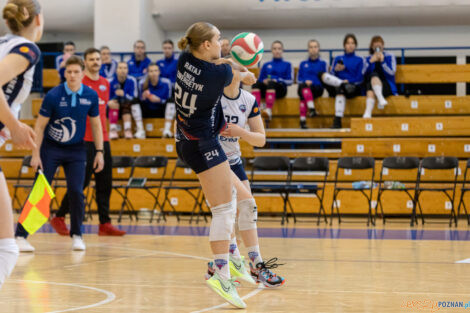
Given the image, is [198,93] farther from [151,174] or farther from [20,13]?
[151,174]

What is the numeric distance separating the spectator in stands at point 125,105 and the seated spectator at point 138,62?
588 millimetres

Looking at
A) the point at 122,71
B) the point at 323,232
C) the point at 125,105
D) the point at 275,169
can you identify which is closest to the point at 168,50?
the point at 122,71

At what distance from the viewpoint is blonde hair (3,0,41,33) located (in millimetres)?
3312

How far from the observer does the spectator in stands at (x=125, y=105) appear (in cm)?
1405

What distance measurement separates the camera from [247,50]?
499 centimetres

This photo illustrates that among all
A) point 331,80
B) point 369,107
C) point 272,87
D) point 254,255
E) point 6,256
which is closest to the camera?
point 6,256

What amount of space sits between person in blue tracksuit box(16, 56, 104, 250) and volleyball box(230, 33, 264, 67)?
9.29 ft

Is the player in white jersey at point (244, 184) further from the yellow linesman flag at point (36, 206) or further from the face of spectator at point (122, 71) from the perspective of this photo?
the face of spectator at point (122, 71)

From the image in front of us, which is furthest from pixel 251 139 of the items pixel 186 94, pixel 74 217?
pixel 74 217

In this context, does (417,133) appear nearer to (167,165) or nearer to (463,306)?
(167,165)

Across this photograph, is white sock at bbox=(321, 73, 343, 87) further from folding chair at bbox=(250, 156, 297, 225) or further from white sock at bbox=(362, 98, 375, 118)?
folding chair at bbox=(250, 156, 297, 225)

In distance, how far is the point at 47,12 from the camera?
1759 cm

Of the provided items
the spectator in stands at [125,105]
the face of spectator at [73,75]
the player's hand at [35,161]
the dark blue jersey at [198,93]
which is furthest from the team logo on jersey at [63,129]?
the spectator in stands at [125,105]

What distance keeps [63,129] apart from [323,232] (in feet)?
14.3
